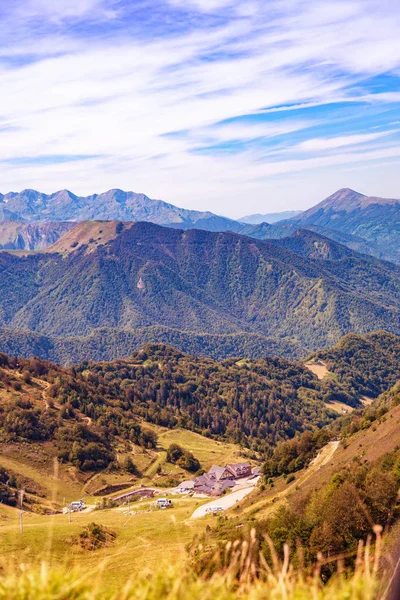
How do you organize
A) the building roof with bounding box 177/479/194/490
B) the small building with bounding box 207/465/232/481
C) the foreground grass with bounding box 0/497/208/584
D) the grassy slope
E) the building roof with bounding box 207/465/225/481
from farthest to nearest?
the building roof with bounding box 207/465/225/481
the small building with bounding box 207/465/232/481
the building roof with bounding box 177/479/194/490
the grassy slope
the foreground grass with bounding box 0/497/208/584

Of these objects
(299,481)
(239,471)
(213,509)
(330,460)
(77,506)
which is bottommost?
(239,471)

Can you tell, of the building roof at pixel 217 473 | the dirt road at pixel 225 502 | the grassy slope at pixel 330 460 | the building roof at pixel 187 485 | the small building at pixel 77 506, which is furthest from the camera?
the building roof at pixel 217 473

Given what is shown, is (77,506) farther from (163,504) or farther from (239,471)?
(239,471)

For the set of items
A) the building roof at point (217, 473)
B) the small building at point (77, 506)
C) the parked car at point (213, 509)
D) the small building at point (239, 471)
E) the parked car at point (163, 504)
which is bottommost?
the small building at point (239, 471)

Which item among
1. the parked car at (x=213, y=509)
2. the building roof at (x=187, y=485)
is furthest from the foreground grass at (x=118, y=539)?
the building roof at (x=187, y=485)

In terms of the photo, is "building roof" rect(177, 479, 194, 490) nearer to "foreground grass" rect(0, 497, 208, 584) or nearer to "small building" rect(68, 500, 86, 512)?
"small building" rect(68, 500, 86, 512)

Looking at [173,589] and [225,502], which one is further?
[225,502]

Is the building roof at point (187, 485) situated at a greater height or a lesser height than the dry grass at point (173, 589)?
lesser

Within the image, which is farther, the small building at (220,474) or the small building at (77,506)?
the small building at (220,474)

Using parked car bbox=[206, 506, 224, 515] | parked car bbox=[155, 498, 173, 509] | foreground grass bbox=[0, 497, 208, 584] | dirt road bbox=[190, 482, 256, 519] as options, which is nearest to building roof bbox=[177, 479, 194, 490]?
dirt road bbox=[190, 482, 256, 519]

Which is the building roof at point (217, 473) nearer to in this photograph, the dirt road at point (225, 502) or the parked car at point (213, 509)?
the dirt road at point (225, 502)

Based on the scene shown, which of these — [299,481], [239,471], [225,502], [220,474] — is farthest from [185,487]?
[299,481]

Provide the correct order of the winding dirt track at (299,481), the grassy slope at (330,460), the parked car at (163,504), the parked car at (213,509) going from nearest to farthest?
the grassy slope at (330,460) → the winding dirt track at (299,481) → the parked car at (213,509) → the parked car at (163,504)
